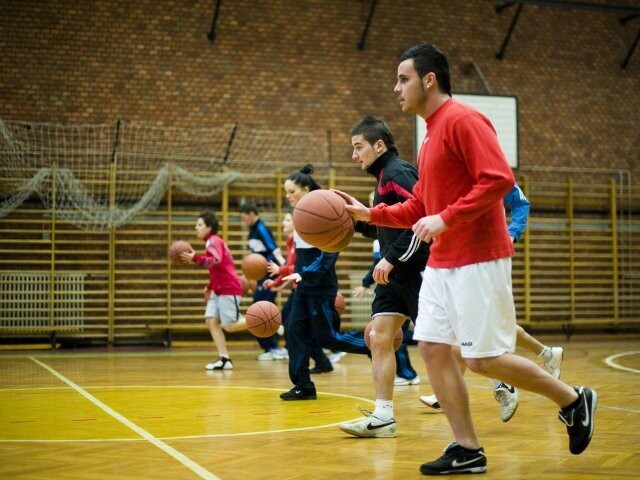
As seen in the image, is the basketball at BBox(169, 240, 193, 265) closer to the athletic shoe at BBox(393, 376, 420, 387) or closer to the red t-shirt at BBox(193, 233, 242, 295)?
the red t-shirt at BBox(193, 233, 242, 295)

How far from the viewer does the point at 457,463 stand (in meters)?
3.66

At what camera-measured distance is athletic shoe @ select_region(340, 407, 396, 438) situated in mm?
4695

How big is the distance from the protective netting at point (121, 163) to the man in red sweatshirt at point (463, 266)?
10.1 metres

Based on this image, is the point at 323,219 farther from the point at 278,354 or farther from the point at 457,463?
the point at 278,354

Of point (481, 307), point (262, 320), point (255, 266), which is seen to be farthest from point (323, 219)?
point (255, 266)

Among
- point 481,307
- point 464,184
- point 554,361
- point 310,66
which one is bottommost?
point 554,361

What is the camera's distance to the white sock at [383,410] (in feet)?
15.8

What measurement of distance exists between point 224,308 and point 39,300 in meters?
4.66

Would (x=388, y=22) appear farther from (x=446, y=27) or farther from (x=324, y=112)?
(x=324, y=112)

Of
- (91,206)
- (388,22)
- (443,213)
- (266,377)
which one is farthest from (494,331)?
(388,22)

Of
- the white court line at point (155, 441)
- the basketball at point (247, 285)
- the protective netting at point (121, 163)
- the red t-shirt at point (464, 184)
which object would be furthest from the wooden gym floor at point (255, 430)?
the protective netting at point (121, 163)

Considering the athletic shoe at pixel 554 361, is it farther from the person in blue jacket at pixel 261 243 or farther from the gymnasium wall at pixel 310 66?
the gymnasium wall at pixel 310 66

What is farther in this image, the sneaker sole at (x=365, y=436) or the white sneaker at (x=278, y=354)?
the white sneaker at (x=278, y=354)

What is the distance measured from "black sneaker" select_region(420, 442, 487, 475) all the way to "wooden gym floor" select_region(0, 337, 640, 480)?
68mm
